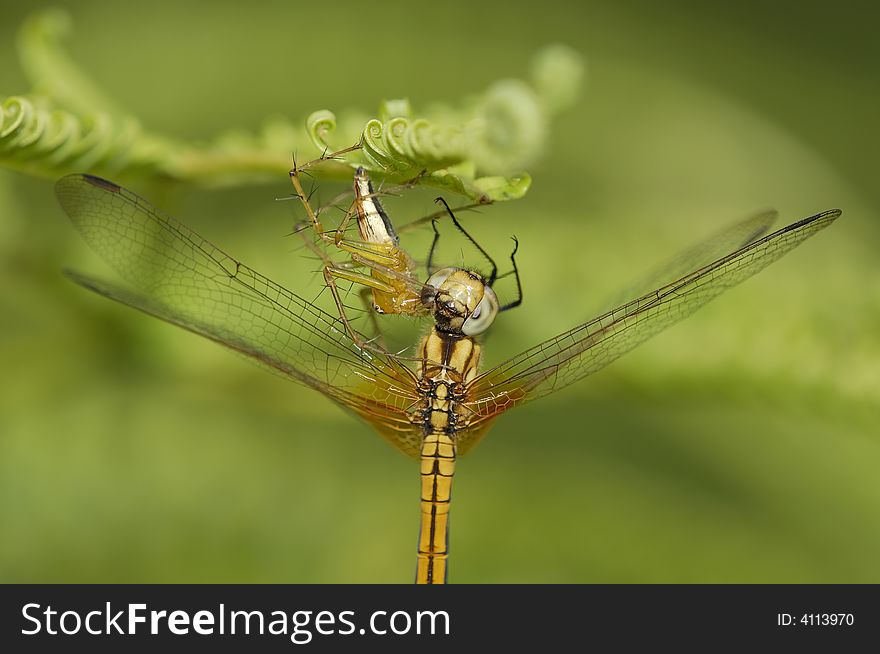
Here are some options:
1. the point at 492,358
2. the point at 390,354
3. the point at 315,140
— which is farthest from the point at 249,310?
the point at 492,358

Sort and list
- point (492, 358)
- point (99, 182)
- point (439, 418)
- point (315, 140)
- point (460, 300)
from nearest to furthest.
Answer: point (315, 140) < point (99, 182) < point (460, 300) < point (439, 418) < point (492, 358)

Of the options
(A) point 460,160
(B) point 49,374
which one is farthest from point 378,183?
(B) point 49,374

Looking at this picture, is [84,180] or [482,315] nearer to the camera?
[84,180]

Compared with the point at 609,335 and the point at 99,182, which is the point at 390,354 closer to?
the point at 609,335

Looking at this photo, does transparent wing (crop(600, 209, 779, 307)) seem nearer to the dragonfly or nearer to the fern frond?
the dragonfly

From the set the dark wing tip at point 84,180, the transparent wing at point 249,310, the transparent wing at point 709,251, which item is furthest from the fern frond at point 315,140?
the transparent wing at point 709,251
